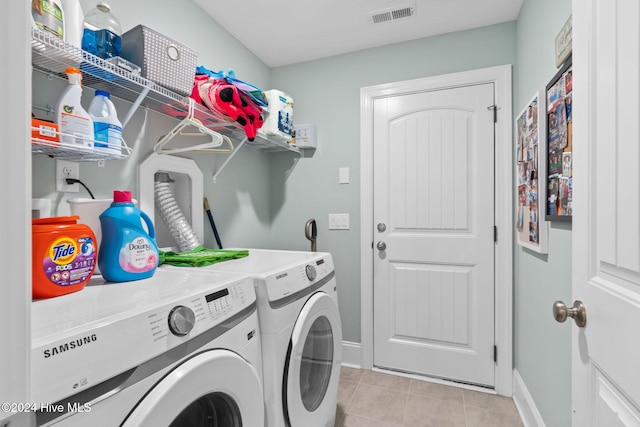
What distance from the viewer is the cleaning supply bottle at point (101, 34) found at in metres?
1.14

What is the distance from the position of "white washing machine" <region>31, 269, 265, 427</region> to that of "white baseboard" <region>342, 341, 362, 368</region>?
1560 millimetres

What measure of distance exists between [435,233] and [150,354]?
196cm

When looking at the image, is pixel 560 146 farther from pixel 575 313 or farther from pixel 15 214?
pixel 15 214

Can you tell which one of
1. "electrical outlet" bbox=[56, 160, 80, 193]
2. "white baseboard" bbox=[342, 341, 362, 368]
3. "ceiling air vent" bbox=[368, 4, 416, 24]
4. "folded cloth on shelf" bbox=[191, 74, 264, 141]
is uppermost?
"ceiling air vent" bbox=[368, 4, 416, 24]

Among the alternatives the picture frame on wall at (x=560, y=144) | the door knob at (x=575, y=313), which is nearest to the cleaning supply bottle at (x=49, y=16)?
the door knob at (x=575, y=313)

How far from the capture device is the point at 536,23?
5.25 feet

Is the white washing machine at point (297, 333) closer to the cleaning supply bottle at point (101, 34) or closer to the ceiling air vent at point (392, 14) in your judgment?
the cleaning supply bottle at point (101, 34)

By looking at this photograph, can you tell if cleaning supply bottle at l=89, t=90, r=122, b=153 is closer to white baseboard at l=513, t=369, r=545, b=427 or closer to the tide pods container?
the tide pods container

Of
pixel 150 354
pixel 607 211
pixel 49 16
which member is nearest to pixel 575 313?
pixel 607 211

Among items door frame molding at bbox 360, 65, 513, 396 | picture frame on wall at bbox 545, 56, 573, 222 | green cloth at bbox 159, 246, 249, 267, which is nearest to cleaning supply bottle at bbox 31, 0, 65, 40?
green cloth at bbox 159, 246, 249, 267

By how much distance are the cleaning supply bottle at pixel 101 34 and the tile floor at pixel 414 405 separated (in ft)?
6.77

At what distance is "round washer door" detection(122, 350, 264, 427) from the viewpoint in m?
0.65

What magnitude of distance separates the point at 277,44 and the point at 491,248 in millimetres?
2096

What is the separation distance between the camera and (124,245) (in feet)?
3.47
